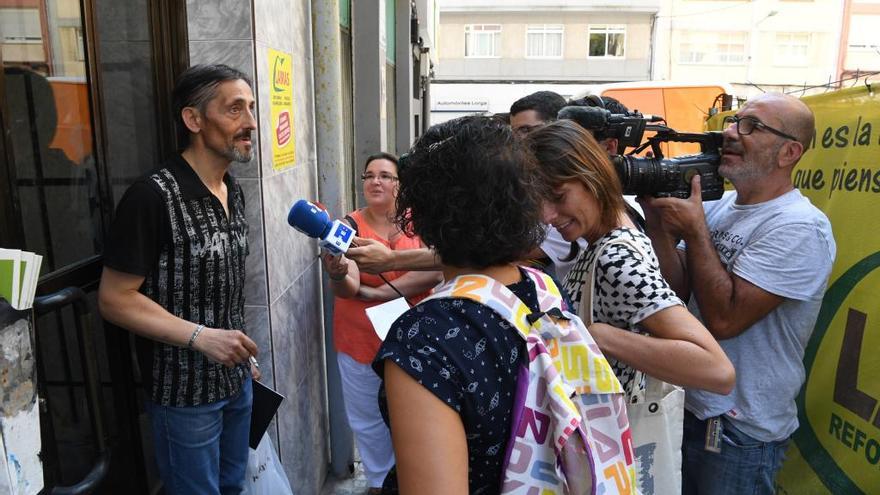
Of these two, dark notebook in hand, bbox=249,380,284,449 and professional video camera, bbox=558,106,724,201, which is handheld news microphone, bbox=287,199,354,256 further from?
professional video camera, bbox=558,106,724,201

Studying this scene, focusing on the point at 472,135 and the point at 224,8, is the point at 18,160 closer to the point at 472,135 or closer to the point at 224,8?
the point at 224,8

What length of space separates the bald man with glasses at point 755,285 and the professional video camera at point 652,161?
45 millimetres

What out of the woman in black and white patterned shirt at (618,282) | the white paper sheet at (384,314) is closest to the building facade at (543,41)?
the white paper sheet at (384,314)

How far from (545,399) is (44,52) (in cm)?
155

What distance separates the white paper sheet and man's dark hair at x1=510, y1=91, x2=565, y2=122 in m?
1.06

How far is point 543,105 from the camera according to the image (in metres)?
2.79

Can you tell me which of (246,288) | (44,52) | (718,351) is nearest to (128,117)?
(44,52)

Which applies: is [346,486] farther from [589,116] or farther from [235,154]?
[589,116]

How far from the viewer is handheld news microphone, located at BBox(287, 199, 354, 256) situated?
2.03m

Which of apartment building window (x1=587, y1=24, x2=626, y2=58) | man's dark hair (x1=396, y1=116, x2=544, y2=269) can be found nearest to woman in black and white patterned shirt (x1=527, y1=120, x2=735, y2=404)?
man's dark hair (x1=396, y1=116, x2=544, y2=269)

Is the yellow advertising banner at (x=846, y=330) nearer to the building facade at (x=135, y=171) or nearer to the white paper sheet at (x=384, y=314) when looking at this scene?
the white paper sheet at (x=384, y=314)

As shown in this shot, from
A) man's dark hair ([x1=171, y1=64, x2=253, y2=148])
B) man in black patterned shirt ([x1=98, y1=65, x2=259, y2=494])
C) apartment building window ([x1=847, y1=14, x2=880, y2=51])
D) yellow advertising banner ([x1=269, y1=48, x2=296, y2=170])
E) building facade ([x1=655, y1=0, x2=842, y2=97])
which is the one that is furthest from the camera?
building facade ([x1=655, y1=0, x2=842, y2=97])

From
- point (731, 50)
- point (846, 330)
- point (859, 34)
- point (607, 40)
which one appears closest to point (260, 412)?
point (846, 330)

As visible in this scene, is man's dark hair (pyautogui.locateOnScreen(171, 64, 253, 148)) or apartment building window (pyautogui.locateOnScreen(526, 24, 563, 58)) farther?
apartment building window (pyautogui.locateOnScreen(526, 24, 563, 58))
